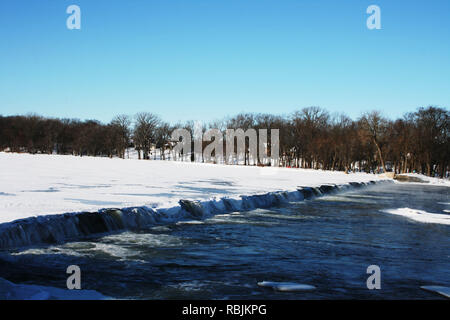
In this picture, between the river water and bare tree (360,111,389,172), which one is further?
bare tree (360,111,389,172)

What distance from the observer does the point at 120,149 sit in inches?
4031

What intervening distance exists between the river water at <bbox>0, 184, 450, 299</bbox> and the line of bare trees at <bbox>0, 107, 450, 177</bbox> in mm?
62040

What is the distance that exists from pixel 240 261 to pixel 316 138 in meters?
77.2

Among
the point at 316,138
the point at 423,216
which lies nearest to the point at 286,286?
the point at 423,216

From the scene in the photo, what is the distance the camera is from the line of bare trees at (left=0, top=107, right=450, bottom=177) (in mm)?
72375

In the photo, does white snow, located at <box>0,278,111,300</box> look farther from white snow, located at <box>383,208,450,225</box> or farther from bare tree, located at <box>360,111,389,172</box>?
bare tree, located at <box>360,111,389,172</box>

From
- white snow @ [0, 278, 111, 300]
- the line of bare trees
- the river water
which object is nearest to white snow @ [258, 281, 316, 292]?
the river water

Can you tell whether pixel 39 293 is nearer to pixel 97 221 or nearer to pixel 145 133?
pixel 97 221

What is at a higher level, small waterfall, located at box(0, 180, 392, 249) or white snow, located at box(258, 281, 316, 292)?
small waterfall, located at box(0, 180, 392, 249)

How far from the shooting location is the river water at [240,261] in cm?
627
